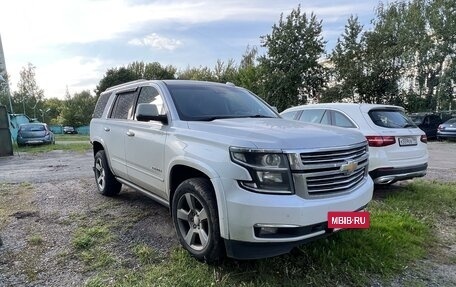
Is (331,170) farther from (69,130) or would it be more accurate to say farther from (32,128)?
(69,130)

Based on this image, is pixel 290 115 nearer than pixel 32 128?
Yes

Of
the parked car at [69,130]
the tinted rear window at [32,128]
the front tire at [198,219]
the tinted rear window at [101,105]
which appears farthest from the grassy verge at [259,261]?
the parked car at [69,130]

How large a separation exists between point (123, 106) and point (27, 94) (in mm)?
49626

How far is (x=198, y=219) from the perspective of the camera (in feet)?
10.7

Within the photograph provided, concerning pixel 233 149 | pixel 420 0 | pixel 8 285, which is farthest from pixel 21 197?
pixel 420 0

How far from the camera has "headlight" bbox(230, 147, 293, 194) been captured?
9.11 ft

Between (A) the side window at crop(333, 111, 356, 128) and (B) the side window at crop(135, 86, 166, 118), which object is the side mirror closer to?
(B) the side window at crop(135, 86, 166, 118)

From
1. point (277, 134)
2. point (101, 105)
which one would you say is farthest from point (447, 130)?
point (277, 134)

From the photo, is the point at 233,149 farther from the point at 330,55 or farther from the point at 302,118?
the point at 330,55

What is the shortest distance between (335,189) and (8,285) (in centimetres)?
302

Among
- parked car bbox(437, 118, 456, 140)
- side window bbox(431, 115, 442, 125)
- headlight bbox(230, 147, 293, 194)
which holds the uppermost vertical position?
headlight bbox(230, 147, 293, 194)

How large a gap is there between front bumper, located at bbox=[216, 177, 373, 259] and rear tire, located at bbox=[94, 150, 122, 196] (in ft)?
11.4

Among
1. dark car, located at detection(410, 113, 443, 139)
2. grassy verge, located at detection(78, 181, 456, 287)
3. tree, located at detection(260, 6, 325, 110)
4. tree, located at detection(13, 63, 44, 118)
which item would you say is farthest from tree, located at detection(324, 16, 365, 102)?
tree, located at detection(13, 63, 44, 118)

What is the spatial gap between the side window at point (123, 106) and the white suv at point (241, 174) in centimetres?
78
